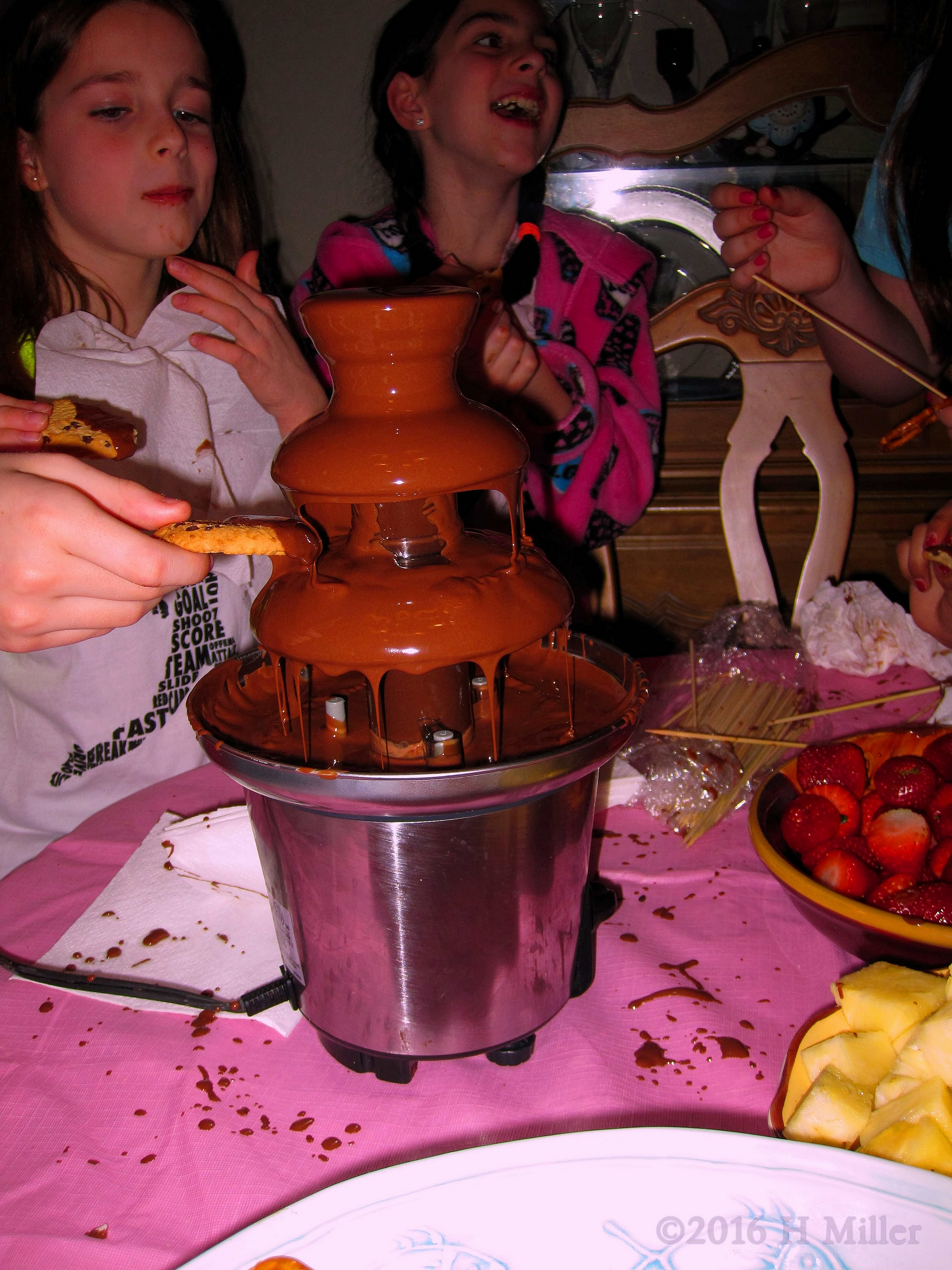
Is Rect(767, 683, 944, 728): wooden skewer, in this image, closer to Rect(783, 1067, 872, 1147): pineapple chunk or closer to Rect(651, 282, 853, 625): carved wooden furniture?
Rect(783, 1067, 872, 1147): pineapple chunk

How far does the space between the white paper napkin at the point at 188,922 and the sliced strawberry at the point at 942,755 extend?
0.67 m

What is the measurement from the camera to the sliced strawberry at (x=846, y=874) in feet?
2.71

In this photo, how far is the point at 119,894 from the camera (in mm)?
962

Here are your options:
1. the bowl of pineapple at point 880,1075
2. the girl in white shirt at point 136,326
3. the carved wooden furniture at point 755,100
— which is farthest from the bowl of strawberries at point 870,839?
the carved wooden furniture at point 755,100

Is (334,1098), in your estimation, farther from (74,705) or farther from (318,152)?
(318,152)

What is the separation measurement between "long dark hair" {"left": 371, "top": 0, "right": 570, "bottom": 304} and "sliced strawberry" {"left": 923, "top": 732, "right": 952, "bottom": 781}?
4.78ft

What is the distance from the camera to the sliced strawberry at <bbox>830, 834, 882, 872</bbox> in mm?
879

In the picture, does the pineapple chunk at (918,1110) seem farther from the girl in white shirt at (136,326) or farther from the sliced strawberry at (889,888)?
the girl in white shirt at (136,326)

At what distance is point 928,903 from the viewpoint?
2.49ft

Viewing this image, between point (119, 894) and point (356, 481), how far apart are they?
558mm

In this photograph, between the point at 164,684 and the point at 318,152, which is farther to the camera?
the point at 318,152

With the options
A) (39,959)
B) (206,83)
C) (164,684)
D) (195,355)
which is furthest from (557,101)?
(39,959)

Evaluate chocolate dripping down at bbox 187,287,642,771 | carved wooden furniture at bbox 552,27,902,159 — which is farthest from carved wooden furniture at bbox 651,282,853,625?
chocolate dripping down at bbox 187,287,642,771

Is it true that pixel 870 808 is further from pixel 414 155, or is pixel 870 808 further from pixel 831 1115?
pixel 414 155
